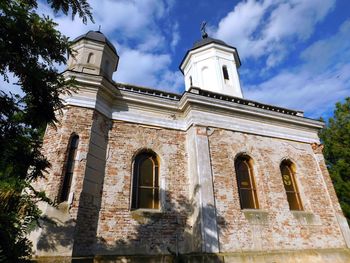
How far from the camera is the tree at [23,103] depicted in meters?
3.04

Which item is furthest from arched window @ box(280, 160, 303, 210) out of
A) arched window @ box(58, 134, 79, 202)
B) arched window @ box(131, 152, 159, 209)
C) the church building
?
arched window @ box(58, 134, 79, 202)

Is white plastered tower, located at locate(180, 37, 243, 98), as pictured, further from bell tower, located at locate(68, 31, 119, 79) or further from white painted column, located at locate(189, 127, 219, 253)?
white painted column, located at locate(189, 127, 219, 253)

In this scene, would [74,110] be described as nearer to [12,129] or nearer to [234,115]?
[12,129]

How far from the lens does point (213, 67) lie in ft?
49.5

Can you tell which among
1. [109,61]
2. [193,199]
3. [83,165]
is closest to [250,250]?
[193,199]

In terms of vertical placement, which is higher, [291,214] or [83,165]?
[83,165]

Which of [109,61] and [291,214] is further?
[109,61]

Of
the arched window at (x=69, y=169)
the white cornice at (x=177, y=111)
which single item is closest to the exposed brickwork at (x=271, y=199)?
the white cornice at (x=177, y=111)

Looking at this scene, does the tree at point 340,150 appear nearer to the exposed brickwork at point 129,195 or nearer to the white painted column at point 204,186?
the white painted column at point 204,186

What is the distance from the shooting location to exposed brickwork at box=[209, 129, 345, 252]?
861cm

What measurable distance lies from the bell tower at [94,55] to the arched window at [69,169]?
334 cm

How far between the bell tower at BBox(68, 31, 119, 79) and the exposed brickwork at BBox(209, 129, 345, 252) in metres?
5.48

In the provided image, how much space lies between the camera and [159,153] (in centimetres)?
944

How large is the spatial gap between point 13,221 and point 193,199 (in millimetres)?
6498
